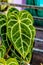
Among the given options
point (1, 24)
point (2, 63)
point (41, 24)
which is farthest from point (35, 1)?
point (2, 63)

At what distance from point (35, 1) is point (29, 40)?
155 inches

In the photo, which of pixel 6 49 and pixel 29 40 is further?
pixel 6 49

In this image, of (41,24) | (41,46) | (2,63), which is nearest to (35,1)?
(41,24)

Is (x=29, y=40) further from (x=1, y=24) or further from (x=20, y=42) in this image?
(x=1, y=24)

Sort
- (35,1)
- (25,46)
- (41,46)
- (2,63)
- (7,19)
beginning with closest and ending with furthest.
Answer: (2,63), (25,46), (7,19), (41,46), (35,1)

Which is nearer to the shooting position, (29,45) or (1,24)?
(29,45)

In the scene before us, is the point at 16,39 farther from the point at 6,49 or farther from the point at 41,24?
the point at 41,24

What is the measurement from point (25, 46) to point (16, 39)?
0.07 metres

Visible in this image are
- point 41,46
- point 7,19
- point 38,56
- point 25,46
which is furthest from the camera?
point 41,46

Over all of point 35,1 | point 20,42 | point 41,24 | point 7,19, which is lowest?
point 41,24

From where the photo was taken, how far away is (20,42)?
100 cm

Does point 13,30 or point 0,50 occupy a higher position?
point 13,30

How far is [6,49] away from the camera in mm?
1130

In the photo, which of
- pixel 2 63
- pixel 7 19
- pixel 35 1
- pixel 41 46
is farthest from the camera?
pixel 35 1
